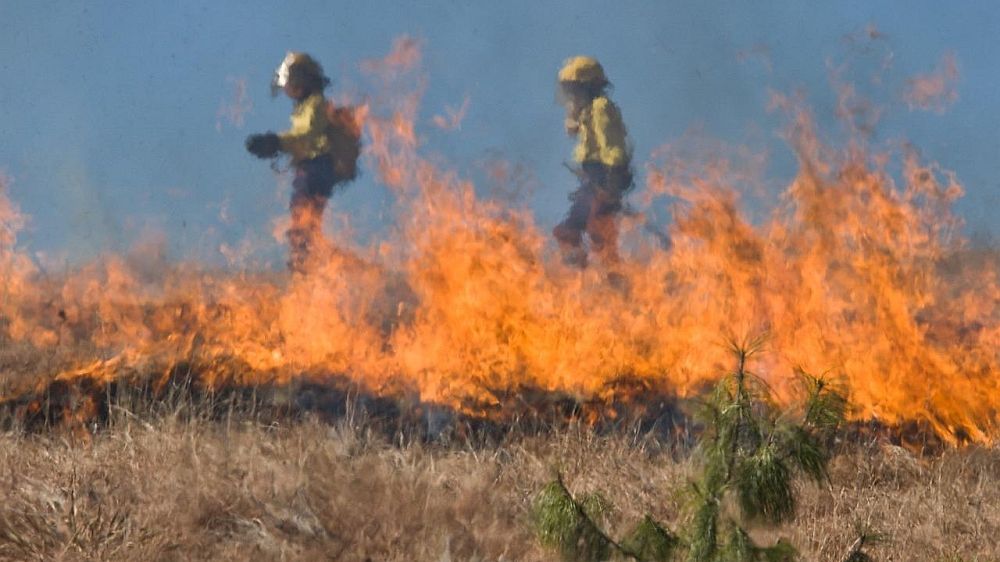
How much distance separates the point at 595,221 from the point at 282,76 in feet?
12.0

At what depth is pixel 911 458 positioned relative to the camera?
6508mm

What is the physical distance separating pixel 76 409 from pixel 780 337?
5.28 m

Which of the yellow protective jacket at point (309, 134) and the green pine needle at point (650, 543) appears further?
the yellow protective jacket at point (309, 134)

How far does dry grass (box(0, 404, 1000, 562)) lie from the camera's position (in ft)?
13.9

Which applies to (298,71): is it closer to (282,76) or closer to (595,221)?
(282,76)

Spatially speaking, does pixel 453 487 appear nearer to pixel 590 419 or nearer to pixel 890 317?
pixel 590 419

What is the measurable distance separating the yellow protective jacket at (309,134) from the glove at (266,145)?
0.20 feet

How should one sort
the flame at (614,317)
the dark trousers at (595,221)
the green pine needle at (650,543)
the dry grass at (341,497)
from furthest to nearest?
the dark trousers at (595,221), the flame at (614,317), the dry grass at (341,497), the green pine needle at (650,543)

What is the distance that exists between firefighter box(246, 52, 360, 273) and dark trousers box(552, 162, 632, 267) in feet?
7.82

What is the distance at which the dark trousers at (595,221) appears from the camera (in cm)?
1052

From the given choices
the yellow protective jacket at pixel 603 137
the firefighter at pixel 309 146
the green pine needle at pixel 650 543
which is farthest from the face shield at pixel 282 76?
the green pine needle at pixel 650 543

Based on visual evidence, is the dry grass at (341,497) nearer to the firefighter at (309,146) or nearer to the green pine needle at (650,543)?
the green pine needle at (650,543)

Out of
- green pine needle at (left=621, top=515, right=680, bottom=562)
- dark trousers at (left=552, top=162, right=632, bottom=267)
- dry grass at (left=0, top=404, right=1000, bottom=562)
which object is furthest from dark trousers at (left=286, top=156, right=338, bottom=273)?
green pine needle at (left=621, top=515, right=680, bottom=562)

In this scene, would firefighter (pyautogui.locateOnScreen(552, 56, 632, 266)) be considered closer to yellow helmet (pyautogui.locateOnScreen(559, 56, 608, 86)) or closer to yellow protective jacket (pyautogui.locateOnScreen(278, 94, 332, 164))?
yellow helmet (pyautogui.locateOnScreen(559, 56, 608, 86))
